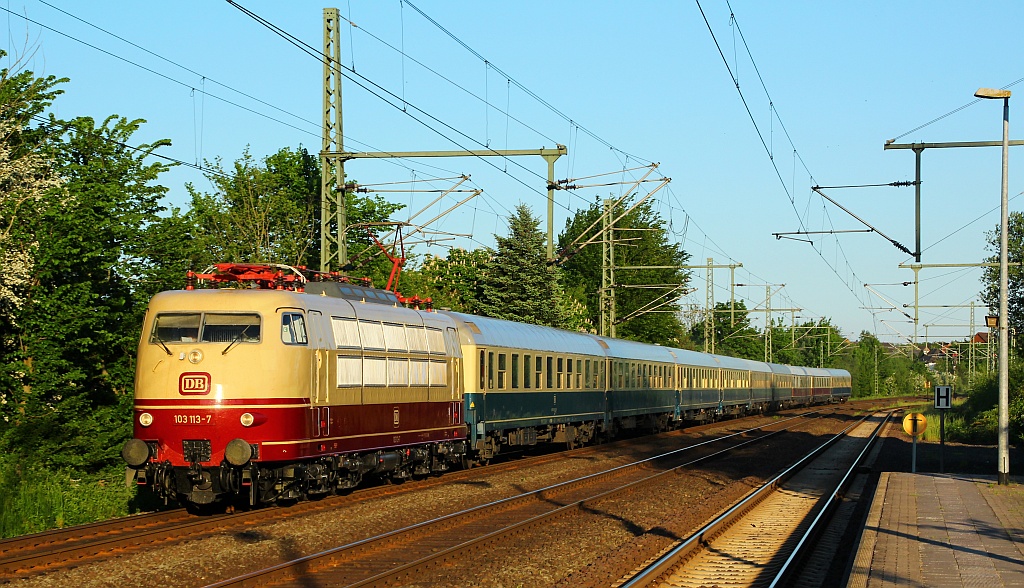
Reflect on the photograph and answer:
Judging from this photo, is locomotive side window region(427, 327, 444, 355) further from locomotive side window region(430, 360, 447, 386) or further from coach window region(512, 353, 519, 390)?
coach window region(512, 353, 519, 390)

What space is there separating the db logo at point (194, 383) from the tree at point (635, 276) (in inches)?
2636

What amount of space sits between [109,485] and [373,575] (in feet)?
30.2

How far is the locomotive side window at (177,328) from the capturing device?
15.8 m

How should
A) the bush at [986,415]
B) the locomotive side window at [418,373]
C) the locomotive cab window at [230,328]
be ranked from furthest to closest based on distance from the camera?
1. the bush at [986,415]
2. the locomotive side window at [418,373]
3. the locomotive cab window at [230,328]

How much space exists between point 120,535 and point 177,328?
3.42 metres

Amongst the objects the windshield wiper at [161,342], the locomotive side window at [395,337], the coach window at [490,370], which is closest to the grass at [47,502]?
the windshield wiper at [161,342]

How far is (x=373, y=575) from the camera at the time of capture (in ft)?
38.0

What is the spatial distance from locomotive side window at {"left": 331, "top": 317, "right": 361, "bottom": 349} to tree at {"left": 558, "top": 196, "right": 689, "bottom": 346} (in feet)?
211

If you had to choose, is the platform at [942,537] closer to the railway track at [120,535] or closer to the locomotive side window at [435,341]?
the railway track at [120,535]

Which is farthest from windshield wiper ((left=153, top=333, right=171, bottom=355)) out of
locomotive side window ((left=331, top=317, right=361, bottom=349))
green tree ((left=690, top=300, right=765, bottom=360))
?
green tree ((left=690, top=300, right=765, bottom=360))

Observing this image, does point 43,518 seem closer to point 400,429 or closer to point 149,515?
point 149,515

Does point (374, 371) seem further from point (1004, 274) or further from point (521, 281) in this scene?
point (521, 281)

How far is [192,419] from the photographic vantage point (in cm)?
1532

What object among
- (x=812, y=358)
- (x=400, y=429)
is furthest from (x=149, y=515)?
(x=812, y=358)
